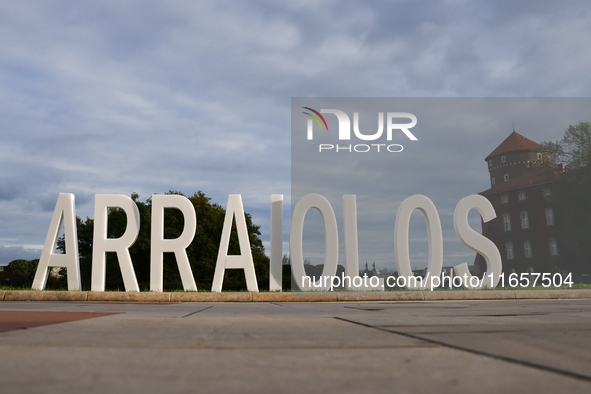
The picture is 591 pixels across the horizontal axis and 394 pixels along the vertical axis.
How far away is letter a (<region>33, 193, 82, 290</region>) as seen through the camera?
61.7 feet

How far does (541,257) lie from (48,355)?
68.0m

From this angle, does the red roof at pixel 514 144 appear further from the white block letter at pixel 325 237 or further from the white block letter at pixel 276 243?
the white block letter at pixel 276 243

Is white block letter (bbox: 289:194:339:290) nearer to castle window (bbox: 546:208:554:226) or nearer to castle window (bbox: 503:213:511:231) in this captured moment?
castle window (bbox: 546:208:554:226)

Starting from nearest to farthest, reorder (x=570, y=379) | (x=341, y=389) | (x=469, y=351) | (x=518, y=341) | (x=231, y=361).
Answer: (x=341, y=389), (x=570, y=379), (x=231, y=361), (x=469, y=351), (x=518, y=341)

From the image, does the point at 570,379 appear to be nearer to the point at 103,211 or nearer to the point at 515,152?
the point at 103,211

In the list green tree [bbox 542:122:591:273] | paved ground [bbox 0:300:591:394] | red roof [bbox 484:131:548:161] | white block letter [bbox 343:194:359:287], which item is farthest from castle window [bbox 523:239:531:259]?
paved ground [bbox 0:300:591:394]

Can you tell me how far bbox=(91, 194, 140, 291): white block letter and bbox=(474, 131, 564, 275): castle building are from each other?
179 feet

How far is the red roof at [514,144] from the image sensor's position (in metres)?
71.8

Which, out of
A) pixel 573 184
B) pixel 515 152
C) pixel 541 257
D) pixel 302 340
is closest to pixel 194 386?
pixel 302 340

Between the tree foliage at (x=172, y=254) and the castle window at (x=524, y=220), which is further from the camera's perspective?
the castle window at (x=524, y=220)

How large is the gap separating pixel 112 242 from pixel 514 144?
2717 inches

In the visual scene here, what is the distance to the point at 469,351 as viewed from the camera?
11.0ft

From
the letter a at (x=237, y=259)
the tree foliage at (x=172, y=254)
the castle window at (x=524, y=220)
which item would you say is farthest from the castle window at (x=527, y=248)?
the letter a at (x=237, y=259)

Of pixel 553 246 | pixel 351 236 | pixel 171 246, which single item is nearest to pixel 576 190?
pixel 553 246
